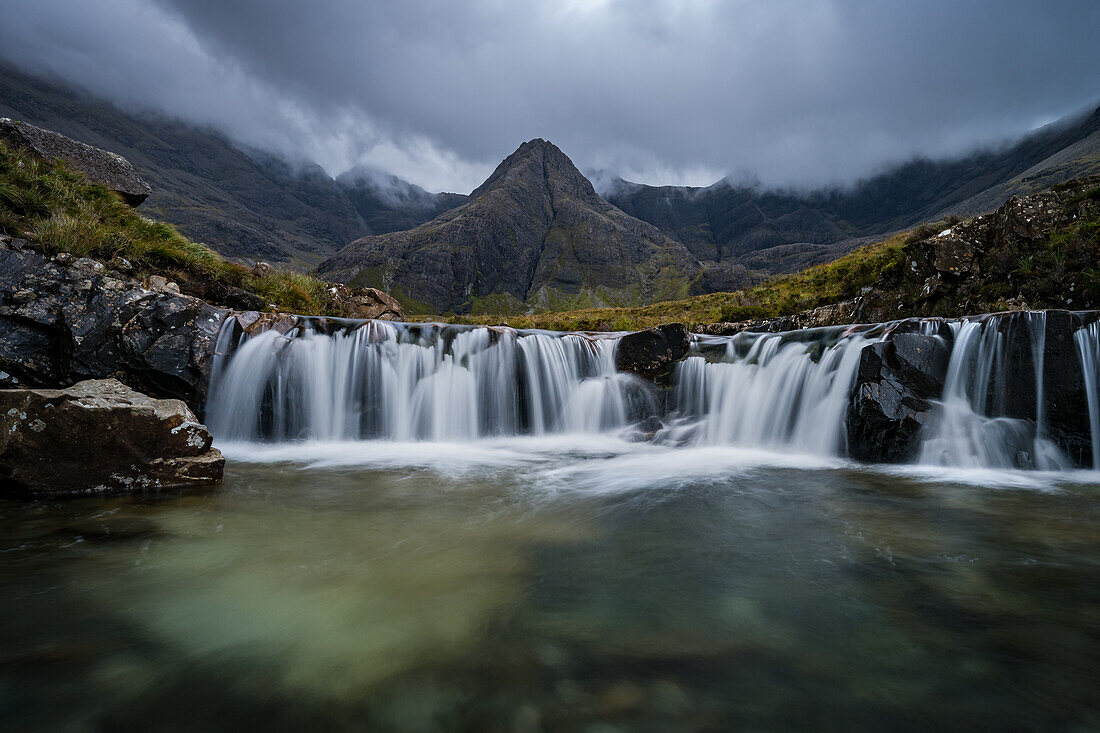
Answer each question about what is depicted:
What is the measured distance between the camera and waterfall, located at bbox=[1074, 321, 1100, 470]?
7.54 metres

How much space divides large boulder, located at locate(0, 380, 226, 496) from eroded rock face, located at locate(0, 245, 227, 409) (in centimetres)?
326

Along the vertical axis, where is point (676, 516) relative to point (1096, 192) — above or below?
below

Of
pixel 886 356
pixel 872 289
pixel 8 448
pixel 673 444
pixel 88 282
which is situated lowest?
pixel 673 444

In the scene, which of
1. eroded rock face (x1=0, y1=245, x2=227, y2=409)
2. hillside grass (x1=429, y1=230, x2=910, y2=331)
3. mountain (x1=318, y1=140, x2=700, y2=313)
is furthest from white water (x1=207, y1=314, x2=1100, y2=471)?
mountain (x1=318, y1=140, x2=700, y2=313)

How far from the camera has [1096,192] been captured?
37.2ft

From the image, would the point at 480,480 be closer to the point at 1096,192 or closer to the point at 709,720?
the point at 709,720

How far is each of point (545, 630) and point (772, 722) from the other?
4.32ft

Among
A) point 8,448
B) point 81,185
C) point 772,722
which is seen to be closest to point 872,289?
point 772,722

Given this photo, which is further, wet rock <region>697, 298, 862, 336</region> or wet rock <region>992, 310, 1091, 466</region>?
wet rock <region>697, 298, 862, 336</region>

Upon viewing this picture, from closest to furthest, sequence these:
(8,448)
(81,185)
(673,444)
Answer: (8,448) → (673,444) → (81,185)

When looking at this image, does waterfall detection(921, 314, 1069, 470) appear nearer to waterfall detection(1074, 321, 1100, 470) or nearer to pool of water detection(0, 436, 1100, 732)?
waterfall detection(1074, 321, 1100, 470)

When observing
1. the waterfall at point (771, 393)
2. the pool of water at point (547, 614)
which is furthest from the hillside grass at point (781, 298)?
the pool of water at point (547, 614)

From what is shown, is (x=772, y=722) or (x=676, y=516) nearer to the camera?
(x=772, y=722)

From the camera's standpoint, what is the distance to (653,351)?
13336 millimetres
